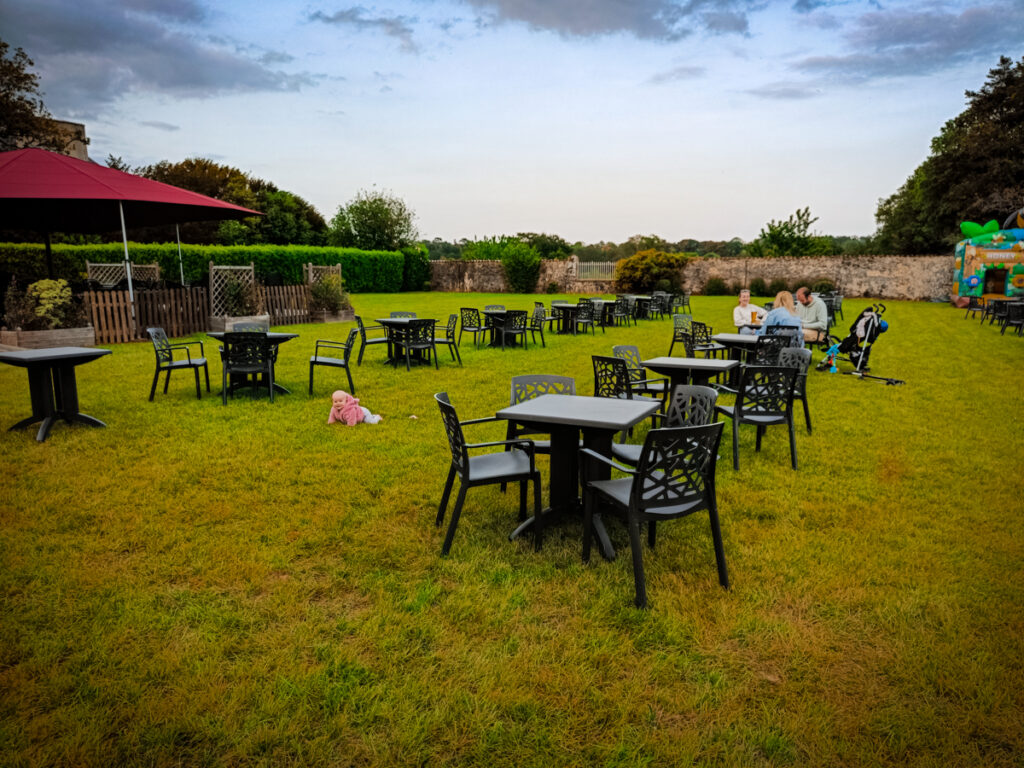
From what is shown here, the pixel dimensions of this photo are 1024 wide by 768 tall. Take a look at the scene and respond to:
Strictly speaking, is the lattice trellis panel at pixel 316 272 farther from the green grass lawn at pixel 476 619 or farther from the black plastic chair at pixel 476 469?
the black plastic chair at pixel 476 469

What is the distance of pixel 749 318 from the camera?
9.94 meters

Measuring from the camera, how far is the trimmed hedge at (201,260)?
18078mm

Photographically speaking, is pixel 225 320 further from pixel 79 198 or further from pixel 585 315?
pixel 585 315

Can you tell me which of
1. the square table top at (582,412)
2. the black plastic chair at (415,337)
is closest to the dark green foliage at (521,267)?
the black plastic chair at (415,337)

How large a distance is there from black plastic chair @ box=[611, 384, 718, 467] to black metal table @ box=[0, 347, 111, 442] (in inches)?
192

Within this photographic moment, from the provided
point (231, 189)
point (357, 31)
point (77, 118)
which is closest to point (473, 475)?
point (357, 31)

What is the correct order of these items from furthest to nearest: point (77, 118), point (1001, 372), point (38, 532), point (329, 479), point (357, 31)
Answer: point (77, 118)
point (357, 31)
point (1001, 372)
point (329, 479)
point (38, 532)

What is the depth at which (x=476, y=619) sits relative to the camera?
2.81 metres

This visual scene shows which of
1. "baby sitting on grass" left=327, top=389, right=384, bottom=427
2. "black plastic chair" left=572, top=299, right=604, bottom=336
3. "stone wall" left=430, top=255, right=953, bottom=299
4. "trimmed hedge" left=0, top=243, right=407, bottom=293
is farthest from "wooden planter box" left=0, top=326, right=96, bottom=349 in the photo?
"stone wall" left=430, top=255, right=953, bottom=299

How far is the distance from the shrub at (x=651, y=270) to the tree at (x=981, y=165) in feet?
52.7

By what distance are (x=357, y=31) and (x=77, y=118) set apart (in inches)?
1353

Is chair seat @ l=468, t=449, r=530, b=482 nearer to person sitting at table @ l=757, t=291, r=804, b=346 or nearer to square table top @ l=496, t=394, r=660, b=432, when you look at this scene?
square table top @ l=496, t=394, r=660, b=432

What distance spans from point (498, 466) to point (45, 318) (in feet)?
37.8

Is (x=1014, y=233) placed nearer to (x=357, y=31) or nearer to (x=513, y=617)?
(x=357, y=31)
